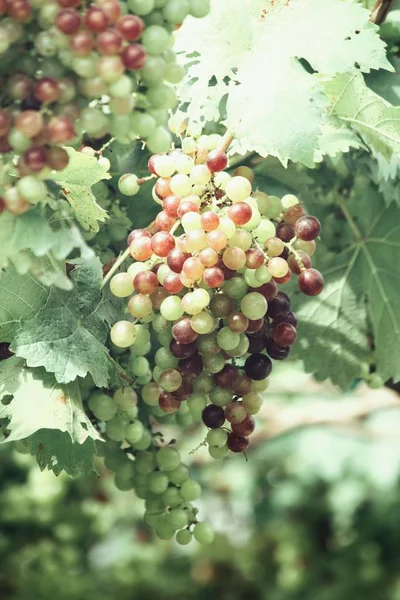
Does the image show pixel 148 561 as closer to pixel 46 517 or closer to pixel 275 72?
pixel 46 517

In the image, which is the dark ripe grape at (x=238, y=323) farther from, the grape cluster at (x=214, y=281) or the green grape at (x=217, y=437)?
the green grape at (x=217, y=437)

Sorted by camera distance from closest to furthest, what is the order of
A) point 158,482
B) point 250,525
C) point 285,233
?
point 285,233 < point 158,482 < point 250,525

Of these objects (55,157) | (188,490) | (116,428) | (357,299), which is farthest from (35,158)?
(357,299)

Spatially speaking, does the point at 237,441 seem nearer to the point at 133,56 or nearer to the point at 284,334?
the point at 284,334

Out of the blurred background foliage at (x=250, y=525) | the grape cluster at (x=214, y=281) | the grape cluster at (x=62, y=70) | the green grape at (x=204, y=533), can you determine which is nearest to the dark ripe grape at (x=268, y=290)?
the grape cluster at (x=214, y=281)

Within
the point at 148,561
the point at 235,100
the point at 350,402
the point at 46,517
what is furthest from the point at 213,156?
the point at 148,561

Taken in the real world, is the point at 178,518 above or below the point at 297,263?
below
